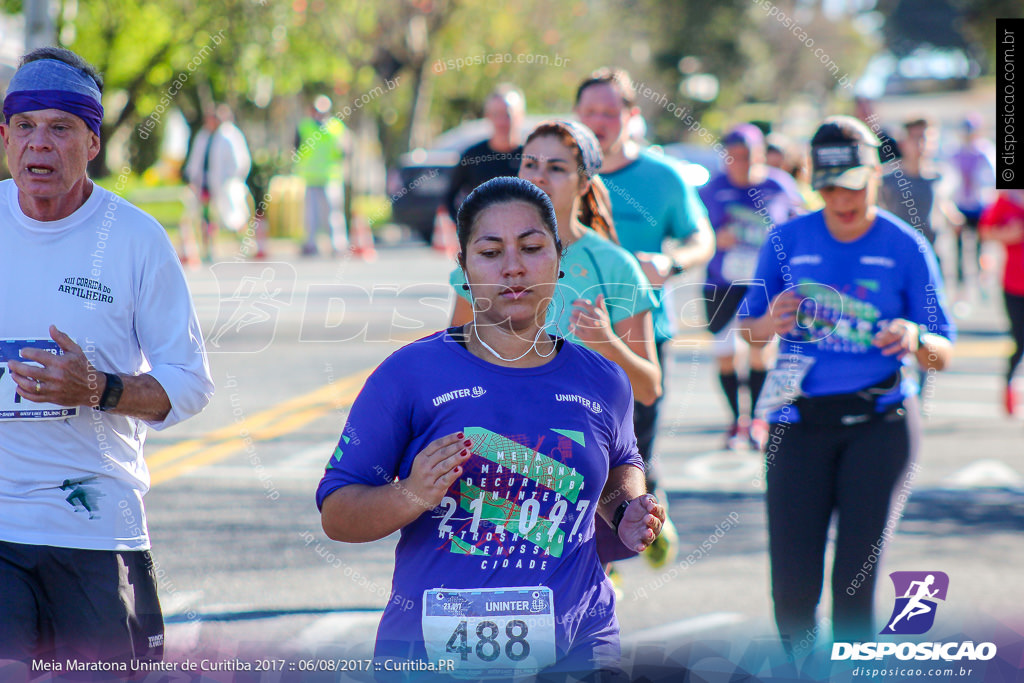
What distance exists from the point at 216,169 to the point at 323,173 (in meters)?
1.68

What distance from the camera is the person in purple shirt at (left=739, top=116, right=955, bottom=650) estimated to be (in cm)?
445

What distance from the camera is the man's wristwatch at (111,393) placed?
3.13 meters

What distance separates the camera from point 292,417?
9.43m

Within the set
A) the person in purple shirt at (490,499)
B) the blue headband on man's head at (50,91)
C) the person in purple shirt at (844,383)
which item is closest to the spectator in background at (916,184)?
the person in purple shirt at (844,383)

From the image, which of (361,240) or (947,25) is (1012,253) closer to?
(361,240)

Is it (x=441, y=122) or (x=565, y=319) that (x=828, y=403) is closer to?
(x=565, y=319)

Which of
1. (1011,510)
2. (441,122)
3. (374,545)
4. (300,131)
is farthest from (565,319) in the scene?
(441,122)

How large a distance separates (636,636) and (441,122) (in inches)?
1415

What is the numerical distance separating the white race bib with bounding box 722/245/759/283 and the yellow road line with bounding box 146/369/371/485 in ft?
9.75

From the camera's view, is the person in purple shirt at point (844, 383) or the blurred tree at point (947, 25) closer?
the person in purple shirt at point (844, 383)

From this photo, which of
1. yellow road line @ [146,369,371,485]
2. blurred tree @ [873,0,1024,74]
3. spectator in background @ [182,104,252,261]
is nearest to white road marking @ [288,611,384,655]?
yellow road line @ [146,369,371,485]

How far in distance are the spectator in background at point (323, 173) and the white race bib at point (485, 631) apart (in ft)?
45.4

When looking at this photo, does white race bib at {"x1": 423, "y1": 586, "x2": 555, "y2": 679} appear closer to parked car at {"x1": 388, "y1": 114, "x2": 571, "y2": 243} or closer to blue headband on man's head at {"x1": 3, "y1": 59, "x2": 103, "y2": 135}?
blue headband on man's head at {"x1": 3, "y1": 59, "x2": 103, "y2": 135}

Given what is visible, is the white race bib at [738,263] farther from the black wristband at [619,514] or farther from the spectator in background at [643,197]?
the black wristband at [619,514]
